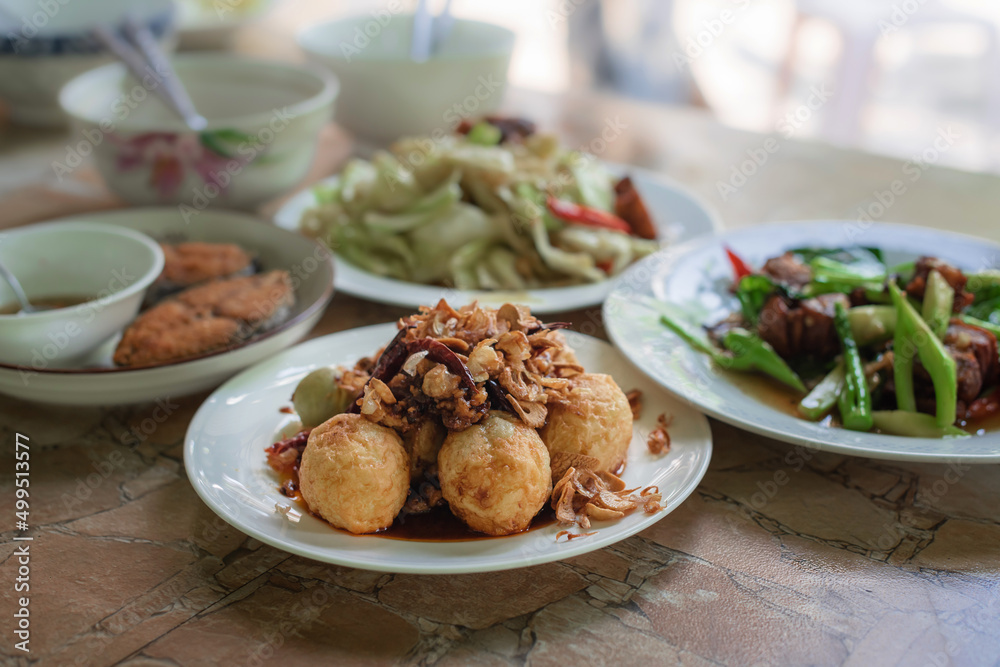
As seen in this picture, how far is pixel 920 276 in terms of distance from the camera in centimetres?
178

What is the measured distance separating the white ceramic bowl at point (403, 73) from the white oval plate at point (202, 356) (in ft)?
2.80

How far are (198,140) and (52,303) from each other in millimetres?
A: 628

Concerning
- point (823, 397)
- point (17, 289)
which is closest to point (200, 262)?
point (17, 289)

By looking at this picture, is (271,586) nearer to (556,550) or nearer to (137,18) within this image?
(556,550)

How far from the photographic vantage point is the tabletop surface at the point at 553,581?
1136 mm

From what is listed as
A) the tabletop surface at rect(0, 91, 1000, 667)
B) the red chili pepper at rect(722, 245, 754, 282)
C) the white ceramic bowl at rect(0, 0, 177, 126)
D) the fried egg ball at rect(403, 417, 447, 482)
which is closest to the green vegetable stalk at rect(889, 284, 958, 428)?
the tabletop surface at rect(0, 91, 1000, 667)

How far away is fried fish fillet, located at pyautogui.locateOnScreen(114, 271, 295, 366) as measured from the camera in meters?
1.64

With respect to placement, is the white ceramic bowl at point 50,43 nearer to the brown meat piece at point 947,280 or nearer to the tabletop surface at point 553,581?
the tabletop surface at point 553,581

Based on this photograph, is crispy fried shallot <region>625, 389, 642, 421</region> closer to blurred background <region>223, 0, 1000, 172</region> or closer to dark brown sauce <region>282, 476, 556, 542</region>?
dark brown sauce <region>282, 476, 556, 542</region>

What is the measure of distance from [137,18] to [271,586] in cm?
255

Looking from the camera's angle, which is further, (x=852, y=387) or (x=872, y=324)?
(x=872, y=324)

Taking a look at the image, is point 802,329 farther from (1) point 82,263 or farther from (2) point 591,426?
(1) point 82,263

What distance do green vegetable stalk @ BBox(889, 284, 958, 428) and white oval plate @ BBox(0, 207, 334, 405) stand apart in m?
1.20

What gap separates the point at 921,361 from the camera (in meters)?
1.59
